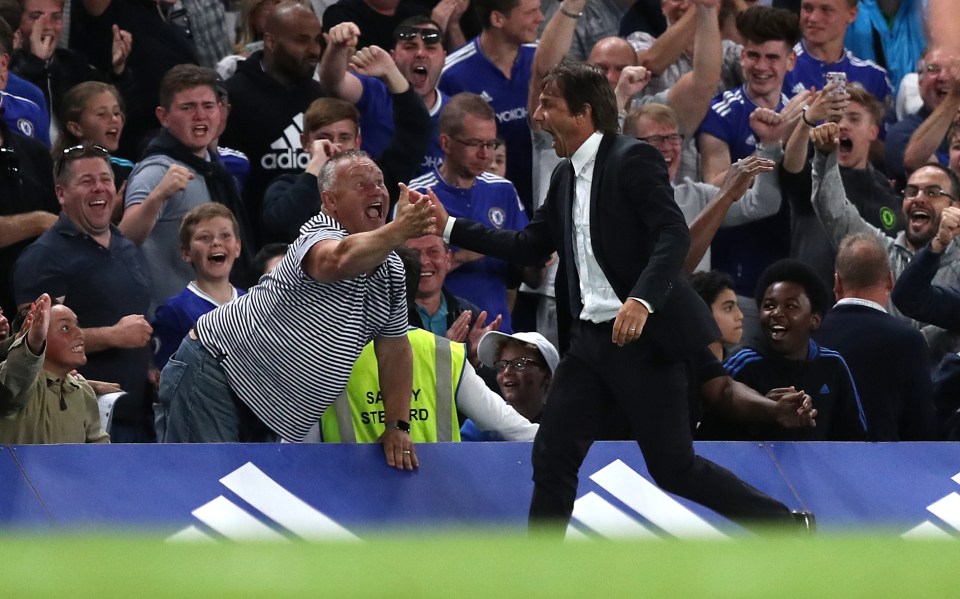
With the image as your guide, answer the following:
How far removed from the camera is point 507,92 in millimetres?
10414

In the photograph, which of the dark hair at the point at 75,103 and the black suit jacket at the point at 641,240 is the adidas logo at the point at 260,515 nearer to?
the black suit jacket at the point at 641,240

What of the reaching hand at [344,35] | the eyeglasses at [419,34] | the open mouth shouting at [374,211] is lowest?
the open mouth shouting at [374,211]

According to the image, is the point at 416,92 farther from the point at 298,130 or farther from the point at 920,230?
the point at 920,230

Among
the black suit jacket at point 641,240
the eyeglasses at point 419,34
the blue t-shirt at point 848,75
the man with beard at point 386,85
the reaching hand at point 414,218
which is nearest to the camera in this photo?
the black suit jacket at point 641,240

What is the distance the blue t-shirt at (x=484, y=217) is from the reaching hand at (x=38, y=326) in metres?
2.66

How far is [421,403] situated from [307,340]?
74 cm

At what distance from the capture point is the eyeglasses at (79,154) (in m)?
8.35

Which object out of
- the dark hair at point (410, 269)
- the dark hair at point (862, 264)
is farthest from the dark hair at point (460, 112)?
the dark hair at point (862, 264)

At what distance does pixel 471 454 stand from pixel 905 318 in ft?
10.5

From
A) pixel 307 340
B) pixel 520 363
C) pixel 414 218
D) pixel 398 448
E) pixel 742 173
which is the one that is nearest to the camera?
pixel 414 218

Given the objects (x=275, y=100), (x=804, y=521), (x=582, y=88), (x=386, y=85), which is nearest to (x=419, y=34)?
(x=386, y=85)

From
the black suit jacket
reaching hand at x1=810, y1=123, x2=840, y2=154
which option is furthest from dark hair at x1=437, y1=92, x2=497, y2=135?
the black suit jacket

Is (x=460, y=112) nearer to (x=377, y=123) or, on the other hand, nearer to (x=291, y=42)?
(x=377, y=123)

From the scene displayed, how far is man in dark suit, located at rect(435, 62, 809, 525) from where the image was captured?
21.6 ft
